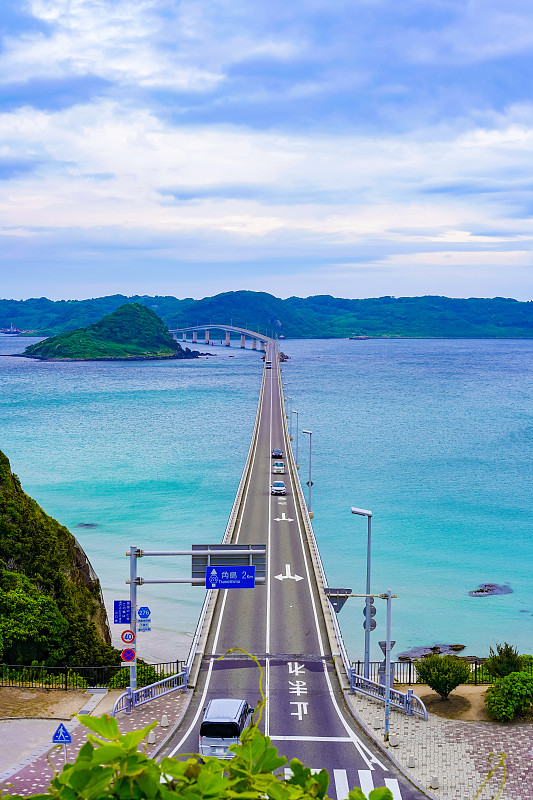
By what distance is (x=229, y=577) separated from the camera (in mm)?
27594

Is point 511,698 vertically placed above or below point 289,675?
above

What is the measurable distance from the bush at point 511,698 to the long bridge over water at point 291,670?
2.43 metres

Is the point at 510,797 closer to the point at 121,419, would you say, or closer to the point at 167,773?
the point at 167,773

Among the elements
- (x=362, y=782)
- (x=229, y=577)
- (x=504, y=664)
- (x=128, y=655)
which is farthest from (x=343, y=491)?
(x=362, y=782)

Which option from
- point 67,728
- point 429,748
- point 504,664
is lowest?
point 429,748

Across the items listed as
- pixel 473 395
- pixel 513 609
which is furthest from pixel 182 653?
pixel 473 395

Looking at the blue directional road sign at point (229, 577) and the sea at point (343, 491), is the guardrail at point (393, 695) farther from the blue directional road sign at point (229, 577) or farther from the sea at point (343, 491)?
the sea at point (343, 491)

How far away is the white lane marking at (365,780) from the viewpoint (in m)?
18.9

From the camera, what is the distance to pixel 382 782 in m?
19.5

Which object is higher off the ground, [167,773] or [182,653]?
[167,773]

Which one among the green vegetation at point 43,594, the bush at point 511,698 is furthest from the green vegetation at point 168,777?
the green vegetation at point 43,594

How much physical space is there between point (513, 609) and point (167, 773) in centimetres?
4825

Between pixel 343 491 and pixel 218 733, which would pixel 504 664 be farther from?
pixel 343 491

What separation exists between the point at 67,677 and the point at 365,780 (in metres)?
11.9
